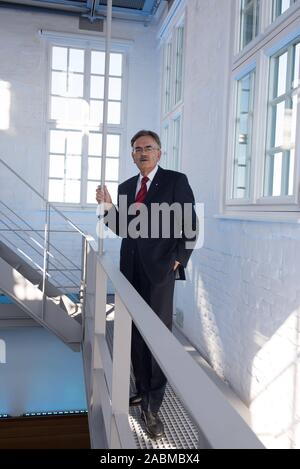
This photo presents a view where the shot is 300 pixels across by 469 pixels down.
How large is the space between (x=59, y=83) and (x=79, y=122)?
0.50 meters

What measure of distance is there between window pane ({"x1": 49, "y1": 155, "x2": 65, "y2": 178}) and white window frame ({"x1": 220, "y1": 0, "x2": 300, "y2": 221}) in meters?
2.85

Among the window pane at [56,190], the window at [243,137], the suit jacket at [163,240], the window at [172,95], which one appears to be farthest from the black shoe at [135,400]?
the window pane at [56,190]

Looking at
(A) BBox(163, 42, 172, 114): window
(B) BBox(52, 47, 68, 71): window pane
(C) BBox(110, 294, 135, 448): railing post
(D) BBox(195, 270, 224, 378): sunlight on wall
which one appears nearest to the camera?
(C) BBox(110, 294, 135, 448): railing post

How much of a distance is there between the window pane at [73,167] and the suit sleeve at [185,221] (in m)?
3.59

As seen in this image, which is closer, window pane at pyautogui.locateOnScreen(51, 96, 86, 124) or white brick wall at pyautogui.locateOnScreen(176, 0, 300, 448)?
white brick wall at pyautogui.locateOnScreen(176, 0, 300, 448)

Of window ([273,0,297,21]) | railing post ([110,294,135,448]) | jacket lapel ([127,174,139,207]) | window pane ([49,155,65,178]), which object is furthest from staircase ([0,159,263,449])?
window ([273,0,297,21])

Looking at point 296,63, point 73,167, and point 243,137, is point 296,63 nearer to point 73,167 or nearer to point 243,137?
point 243,137

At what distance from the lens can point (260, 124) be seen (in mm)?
Answer: 2154

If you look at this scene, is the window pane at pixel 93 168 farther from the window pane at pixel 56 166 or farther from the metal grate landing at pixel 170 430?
the metal grate landing at pixel 170 430

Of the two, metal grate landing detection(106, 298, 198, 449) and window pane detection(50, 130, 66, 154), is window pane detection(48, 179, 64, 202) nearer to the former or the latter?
window pane detection(50, 130, 66, 154)

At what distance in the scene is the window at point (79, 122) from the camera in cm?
491

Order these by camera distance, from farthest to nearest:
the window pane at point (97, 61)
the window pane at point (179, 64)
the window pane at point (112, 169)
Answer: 1. the window pane at point (112, 169)
2. the window pane at point (97, 61)
3. the window pane at point (179, 64)

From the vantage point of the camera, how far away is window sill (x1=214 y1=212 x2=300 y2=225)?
5.57 feet

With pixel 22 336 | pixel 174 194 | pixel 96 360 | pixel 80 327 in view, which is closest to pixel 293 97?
pixel 174 194
